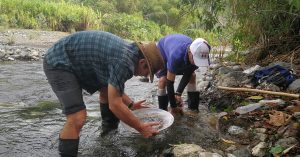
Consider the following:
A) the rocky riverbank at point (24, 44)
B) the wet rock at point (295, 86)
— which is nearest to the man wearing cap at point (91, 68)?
the wet rock at point (295, 86)

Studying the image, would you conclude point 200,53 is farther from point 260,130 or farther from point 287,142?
point 287,142

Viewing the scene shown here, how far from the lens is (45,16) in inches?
744

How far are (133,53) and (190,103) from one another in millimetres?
2457

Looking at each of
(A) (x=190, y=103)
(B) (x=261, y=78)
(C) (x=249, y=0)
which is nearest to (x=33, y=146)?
(A) (x=190, y=103)

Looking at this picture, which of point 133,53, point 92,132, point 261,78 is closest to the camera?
point 133,53

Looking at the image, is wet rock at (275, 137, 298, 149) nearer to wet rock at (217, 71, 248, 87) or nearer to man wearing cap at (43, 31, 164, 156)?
man wearing cap at (43, 31, 164, 156)

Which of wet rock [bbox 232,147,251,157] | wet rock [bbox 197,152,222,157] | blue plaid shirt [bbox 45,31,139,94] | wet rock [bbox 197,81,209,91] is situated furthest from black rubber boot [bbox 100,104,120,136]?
wet rock [bbox 197,81,209,91]

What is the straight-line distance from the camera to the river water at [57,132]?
369cm

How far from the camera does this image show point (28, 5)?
62.4 ft

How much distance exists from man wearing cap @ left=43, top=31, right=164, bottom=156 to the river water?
1.87 ft

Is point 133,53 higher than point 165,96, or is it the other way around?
point 133,53

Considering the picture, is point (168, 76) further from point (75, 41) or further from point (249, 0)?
point (249, 0)

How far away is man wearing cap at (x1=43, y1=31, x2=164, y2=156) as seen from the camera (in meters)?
2.94

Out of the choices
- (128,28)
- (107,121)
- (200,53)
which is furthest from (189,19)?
(128,28)
